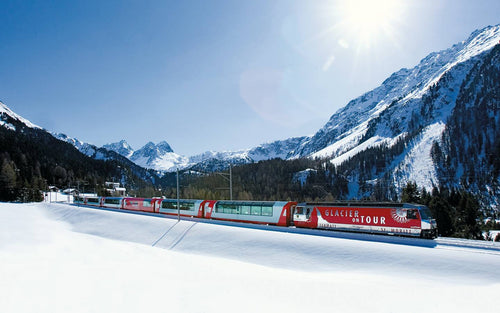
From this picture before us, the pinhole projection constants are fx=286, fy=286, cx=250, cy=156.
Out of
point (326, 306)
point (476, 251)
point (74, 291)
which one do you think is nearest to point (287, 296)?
point (326, 306)

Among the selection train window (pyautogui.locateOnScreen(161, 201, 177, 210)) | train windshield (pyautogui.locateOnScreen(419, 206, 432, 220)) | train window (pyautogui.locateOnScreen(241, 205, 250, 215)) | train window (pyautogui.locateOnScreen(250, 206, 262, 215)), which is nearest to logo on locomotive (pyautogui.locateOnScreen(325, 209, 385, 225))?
train windshield (pyautogui.locateOnScreen(419, 206, 432, 220))

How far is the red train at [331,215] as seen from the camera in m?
24.5

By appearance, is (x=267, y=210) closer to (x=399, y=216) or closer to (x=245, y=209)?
(x=245, y=209)

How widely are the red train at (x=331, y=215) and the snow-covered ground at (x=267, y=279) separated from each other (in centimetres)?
328

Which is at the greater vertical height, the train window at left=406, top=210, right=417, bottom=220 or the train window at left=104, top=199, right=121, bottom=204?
the train window at left=406, top=210, right=417, bottom=220

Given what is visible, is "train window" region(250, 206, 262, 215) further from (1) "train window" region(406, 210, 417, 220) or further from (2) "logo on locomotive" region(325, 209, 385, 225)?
(1) "train window" region(406, 210, 417, 220)

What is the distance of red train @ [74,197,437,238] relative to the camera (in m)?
24.5

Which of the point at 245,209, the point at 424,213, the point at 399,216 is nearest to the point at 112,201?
the point at 245,209

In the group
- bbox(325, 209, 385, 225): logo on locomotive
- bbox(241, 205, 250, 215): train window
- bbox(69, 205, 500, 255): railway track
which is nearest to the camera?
bbox(69, 205, 500, 255): railway track

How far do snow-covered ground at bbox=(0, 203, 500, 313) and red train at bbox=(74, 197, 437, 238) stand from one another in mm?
3282

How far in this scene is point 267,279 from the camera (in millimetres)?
16828

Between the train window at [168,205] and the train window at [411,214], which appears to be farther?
the train window at [168,205]

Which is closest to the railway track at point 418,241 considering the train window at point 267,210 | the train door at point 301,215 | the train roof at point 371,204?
the train door at point 301,215

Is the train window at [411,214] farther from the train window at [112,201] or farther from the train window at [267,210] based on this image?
the train window at [112,201]
